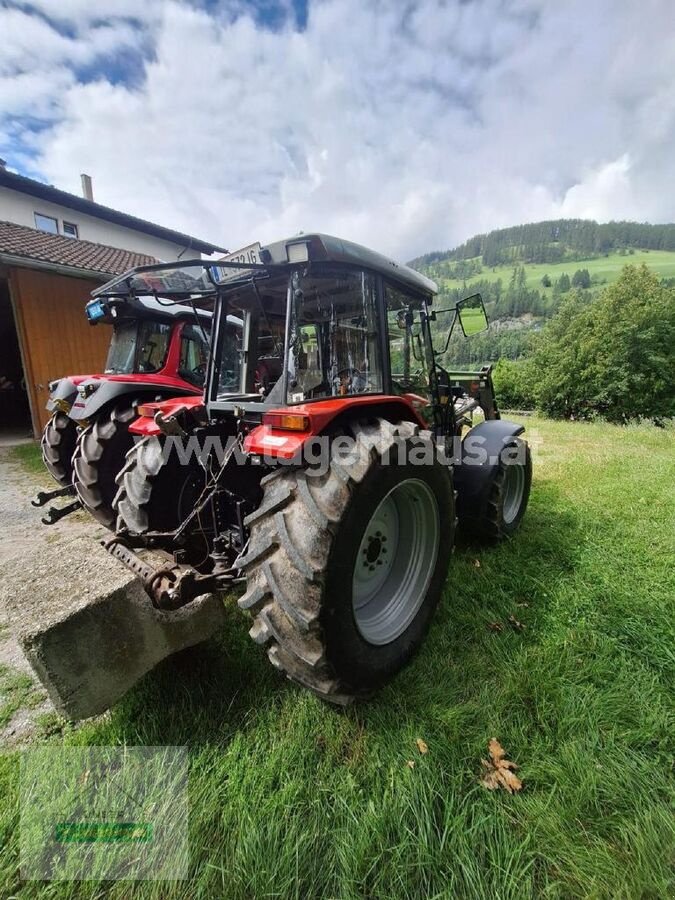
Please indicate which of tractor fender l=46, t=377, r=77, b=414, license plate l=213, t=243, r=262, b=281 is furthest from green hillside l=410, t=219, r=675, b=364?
license plate l=213, t=243, r=262, b=281

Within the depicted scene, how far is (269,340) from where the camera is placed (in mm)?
2592

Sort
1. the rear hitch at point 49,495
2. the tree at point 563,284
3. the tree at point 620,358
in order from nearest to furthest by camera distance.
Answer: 1. the rear hitch at point 49,495
2. the tree at point 620,358
3. the tree at point 563,284

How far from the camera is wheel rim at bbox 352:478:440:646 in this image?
2047mm

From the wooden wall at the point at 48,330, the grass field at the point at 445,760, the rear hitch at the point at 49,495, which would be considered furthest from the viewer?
the wooden wall at the point at 48,330

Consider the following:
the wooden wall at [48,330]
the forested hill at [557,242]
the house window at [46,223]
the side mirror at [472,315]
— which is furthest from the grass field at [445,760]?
the forested hill at [557,242]

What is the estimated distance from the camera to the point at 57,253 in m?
8.76

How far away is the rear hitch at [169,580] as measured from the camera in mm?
1675

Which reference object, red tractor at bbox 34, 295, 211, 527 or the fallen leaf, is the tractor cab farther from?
the fallen leaf

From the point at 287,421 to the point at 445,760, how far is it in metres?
1.49

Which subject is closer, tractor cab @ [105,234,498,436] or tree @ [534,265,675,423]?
tractor cab @ [105,234,498,436]

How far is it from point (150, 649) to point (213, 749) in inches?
18.4

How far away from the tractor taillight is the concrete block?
2.82 feet

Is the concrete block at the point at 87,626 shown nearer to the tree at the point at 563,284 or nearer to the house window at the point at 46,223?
the house window at the point at 46,223

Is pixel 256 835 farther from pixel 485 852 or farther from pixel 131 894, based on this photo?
pixel 485 852
